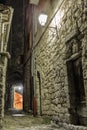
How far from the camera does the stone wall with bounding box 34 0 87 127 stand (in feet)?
15.3

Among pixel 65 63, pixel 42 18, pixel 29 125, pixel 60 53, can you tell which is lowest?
pixel 29 125

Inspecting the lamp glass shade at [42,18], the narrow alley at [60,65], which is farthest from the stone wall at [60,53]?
the lamp glass shade at [42,18]

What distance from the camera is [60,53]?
593 centimetres

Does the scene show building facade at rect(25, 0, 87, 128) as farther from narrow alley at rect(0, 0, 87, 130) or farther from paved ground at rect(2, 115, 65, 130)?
paved ground at rect(2, 115, 65, 130)

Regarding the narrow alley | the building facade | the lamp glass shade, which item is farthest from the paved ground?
the lamp glass shade

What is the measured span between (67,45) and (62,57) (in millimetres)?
486

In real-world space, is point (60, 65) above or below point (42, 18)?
below

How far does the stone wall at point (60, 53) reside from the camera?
4668 mm

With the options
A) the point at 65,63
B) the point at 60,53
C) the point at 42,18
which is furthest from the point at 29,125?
the point at 42,18

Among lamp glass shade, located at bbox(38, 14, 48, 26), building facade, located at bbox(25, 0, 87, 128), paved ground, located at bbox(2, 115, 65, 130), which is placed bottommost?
paved ground, located at bbox(2, 115, 65, 130)

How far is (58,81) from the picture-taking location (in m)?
6.06

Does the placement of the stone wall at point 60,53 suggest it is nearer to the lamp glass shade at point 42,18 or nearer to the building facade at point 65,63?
the building facade at point 65,63

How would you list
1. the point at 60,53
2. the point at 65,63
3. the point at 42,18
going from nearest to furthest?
the point at 65,63, the point at 60,53, the point at 42,18

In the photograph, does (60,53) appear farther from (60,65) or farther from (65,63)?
(65,63)
